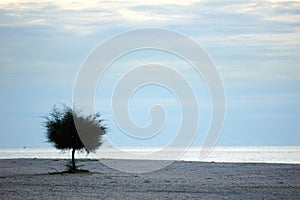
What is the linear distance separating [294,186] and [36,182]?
1285 cm

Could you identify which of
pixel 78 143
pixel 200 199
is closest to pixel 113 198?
pixel 200 199

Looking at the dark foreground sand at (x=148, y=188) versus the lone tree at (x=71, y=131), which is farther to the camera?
the lone tree at (x=71, y=131)

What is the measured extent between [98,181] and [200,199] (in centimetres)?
1108

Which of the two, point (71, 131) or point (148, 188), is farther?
point (71, 131)

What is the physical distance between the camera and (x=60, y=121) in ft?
141

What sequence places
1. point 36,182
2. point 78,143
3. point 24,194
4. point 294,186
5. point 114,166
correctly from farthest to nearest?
point 114,166, point 78,143, point 36,182, point 294,186, point 24,194

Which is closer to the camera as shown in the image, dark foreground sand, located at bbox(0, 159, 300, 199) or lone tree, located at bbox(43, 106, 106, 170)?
dark foreground sand, located at bbox(0, 159, 300, 199)

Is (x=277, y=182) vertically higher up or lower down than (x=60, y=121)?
lower down

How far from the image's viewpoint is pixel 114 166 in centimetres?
5359

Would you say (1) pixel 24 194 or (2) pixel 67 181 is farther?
(2) pixel 67 181

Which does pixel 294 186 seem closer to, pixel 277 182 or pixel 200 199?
pixel 277 182

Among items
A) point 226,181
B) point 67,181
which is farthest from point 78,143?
point 226,181

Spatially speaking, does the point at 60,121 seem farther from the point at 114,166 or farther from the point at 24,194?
the point at 24,194

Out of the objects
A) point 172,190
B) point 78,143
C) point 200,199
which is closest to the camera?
point 200,199
